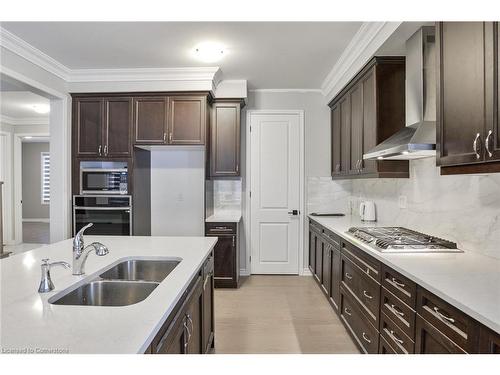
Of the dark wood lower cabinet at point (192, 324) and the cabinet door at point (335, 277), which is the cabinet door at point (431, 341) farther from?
the cabinet door at point (335, 277)

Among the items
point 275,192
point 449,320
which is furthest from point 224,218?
point 449,320

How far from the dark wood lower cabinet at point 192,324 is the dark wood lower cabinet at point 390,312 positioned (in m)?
1.15

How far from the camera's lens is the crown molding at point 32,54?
293 centimetres

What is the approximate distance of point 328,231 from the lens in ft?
11.5

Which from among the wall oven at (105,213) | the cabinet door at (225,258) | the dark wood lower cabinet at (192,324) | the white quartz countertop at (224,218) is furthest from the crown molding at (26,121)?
the dark wood lower cabinet at (192,324)

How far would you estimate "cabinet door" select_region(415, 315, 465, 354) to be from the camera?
137 centimetres

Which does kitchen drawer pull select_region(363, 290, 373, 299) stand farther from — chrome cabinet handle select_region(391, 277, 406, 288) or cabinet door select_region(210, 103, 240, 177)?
cabinet door select_region(210, 103, 240, 177)

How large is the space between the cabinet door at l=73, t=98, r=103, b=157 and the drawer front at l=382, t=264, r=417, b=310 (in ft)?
11.4

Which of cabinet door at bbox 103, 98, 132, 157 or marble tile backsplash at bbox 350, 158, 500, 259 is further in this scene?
cabinet door at bbox 103, 98, 132, 157

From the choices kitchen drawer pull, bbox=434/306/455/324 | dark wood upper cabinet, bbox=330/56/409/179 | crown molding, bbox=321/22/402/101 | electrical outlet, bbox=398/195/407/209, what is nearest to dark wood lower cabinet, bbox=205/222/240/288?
dark wood upper cabinet, bbox=330/56/409/179

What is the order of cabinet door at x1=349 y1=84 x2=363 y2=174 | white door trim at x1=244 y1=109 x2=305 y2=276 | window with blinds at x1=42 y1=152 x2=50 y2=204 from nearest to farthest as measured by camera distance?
cabinet door at x1=349 y1=84 x2=363 y2=174 < white door trim at x1=244 y1=109 x2=305 y2=276 < window with blinds at x1=42 y1=152 x2=50 y2=204

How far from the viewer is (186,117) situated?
155 inches
